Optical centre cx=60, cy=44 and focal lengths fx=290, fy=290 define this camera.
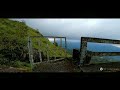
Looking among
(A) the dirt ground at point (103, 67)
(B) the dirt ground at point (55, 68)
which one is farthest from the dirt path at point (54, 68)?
(A) the dirt ground at point (103, 67)

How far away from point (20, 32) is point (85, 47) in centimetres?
1117

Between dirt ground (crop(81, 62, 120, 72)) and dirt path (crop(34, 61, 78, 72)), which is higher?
dirt ground (crop(81, 62, 120, 72))

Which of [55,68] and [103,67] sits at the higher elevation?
[103,67]

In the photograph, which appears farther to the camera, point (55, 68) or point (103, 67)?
point (55, 68)

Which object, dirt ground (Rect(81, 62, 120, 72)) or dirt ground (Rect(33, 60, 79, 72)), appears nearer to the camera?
A: dirt ground (Rect(81, 62, 120, 72))

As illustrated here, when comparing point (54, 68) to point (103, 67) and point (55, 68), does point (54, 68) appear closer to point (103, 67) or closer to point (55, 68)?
point (55, 68)

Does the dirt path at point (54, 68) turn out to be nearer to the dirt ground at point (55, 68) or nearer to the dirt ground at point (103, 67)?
the dirt ground at point (55, 68)

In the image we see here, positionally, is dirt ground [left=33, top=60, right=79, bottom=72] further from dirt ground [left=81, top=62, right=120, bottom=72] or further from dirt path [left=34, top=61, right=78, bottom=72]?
dirt ground [left=81, top=62, right=120, bottom=72]

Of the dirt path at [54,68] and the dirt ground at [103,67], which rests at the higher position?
the dirt ground at [103,67]

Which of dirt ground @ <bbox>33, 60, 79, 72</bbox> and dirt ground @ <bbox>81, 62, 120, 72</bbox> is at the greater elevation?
dirt ground @ <bbox>81, 62, 120, 72</bbox>

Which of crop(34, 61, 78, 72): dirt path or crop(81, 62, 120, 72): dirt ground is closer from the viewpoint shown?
crop(81, 62, 120, 72): dirt ground

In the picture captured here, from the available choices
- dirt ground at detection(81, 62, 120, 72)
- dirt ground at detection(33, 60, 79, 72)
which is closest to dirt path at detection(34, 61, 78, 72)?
dirt ground at detection(33, 60, 79, 72)

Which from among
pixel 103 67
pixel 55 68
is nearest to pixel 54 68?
pixel 55 68
